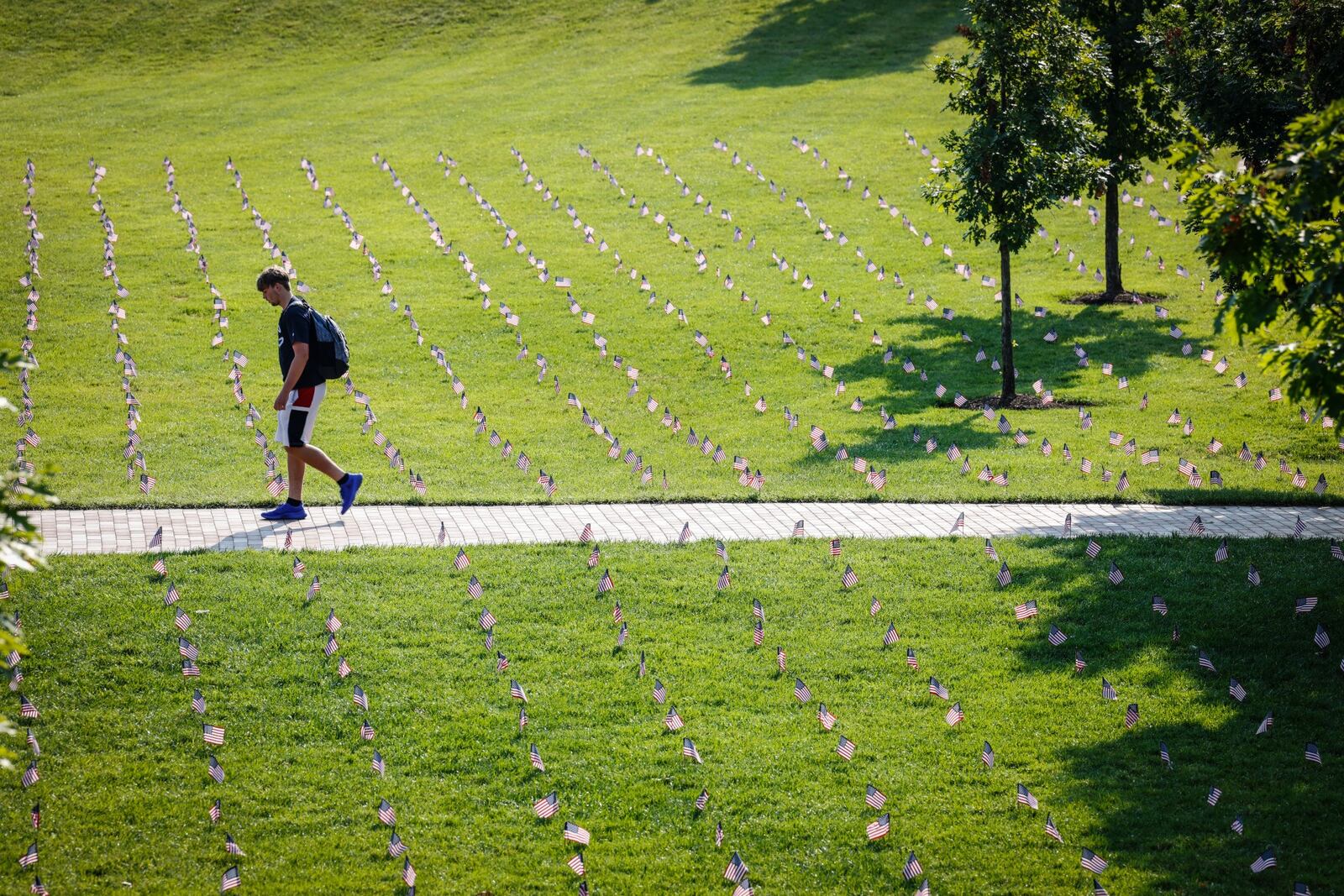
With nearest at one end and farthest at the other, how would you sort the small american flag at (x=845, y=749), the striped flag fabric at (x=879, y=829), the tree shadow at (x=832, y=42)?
1. the striped flag fabric at (x=879, y=829)
2. the small american flag at (x=845, y=749)
3. the tree shadow at (x=832, y=42)

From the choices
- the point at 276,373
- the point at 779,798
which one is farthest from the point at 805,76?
the point at 779,798

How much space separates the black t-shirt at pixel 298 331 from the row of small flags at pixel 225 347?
1631 mm

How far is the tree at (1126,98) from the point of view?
24.0 meters

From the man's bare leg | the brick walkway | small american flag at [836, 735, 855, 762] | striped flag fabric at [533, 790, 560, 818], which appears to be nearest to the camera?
striped flag fabric at [533, 790, 560, 818]

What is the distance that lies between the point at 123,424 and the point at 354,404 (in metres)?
3.41

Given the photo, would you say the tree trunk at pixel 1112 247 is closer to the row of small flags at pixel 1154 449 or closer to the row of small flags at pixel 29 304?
the row of small flags at pixel 1154 449

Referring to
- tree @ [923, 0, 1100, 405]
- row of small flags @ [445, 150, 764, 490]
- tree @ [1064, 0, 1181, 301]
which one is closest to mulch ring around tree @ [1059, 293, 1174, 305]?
tree @ [1064, 0, 1181, 301]

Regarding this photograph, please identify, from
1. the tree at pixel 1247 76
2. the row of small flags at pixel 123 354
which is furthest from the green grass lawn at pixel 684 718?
the tree at pixel 1247 76

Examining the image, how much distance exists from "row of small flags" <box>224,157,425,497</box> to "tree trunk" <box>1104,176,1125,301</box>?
16.5 m

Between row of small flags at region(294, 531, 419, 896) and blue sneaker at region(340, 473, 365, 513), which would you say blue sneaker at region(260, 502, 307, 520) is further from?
row of small flags at region(294, 531, 419, 896)

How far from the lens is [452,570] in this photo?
38.4 ft

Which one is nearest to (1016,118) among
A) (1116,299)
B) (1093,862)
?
(1116,299)

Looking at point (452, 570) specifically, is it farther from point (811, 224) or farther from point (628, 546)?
point (811, 224)

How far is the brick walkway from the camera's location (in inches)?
490
